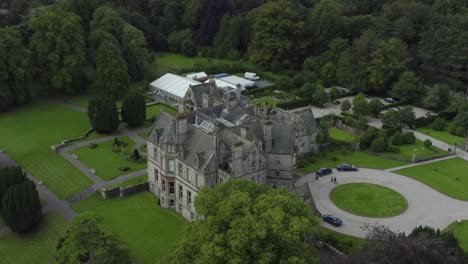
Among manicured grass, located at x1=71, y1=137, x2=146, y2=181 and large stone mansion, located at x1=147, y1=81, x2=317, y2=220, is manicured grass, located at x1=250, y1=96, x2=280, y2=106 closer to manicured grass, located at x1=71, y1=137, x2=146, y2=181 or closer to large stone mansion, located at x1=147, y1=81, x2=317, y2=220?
manicured grass, located at x1=71, y1=137, x2=146, y2=181

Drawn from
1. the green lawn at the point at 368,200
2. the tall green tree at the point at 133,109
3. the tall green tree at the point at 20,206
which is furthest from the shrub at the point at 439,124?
the tall green tree at the point at 20,206

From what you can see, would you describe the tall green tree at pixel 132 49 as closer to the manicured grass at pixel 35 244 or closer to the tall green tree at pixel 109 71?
the tall green tree at pixel 109 71

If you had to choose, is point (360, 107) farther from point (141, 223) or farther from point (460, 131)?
point (141, 223)

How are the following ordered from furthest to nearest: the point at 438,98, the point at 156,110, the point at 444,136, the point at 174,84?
the point at 174,84 → the point at 438,98 → the point at 156,110 → the point at 444,136

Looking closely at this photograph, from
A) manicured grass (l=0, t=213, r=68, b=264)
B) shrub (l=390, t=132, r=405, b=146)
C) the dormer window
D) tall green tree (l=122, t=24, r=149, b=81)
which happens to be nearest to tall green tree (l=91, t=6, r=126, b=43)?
tall green tree (l=122, t=24, r=149, b=81)

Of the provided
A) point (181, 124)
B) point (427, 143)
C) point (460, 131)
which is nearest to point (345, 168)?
point (427, 143)
